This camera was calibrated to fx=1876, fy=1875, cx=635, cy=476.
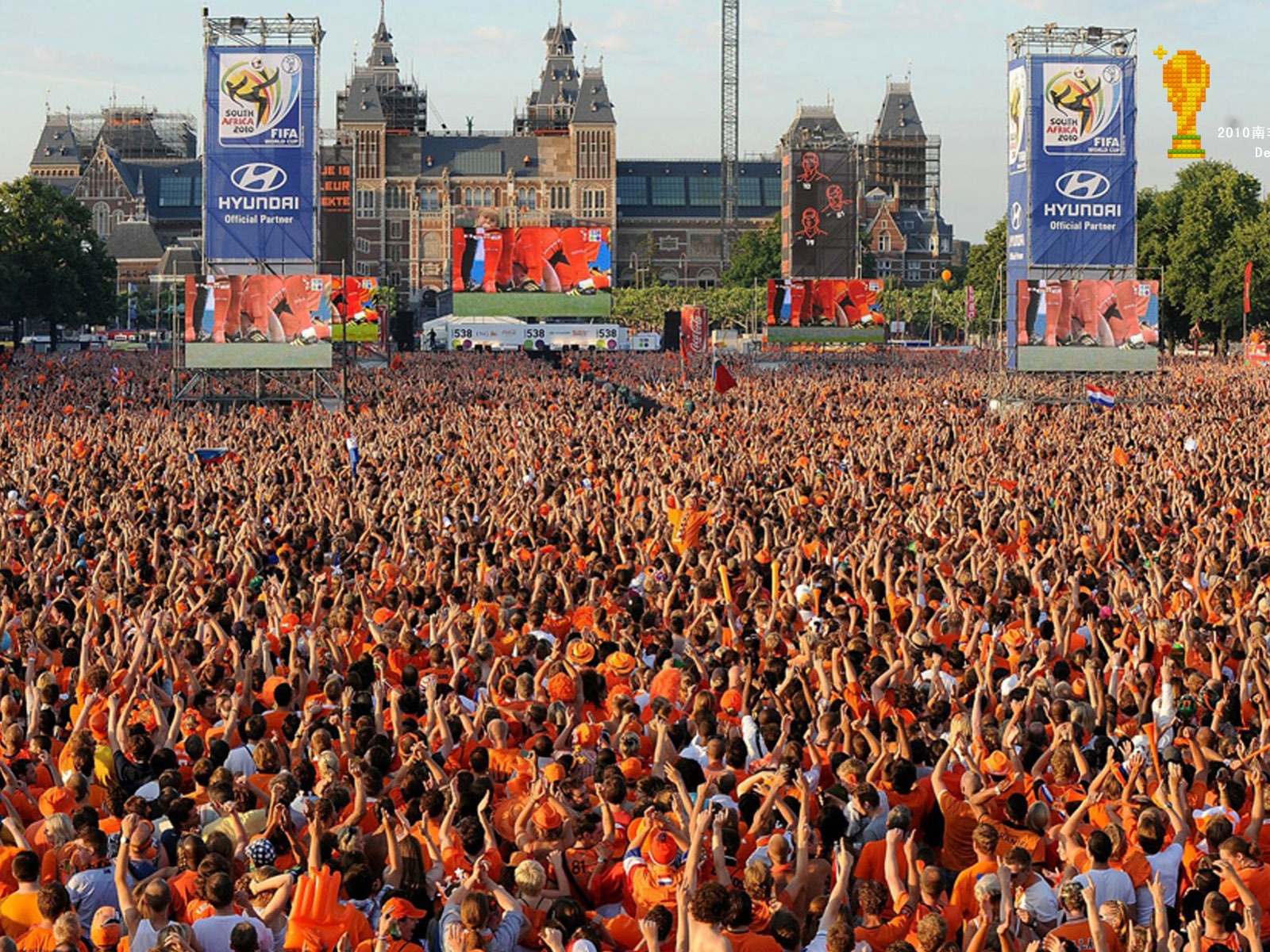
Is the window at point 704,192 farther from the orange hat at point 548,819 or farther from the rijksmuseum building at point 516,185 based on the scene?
the orange hat at point 548,819

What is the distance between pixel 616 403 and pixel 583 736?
2528 centimetres

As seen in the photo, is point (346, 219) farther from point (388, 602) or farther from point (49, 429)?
point (388, 602)

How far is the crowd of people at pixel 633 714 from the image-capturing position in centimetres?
720

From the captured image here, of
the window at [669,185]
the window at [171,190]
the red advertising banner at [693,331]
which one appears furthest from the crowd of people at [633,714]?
the window at [669,185]

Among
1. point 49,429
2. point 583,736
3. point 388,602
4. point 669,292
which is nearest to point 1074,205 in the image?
point 49,429

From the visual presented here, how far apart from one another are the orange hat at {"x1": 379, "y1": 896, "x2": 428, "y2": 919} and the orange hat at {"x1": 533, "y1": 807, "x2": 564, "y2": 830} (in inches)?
32.0

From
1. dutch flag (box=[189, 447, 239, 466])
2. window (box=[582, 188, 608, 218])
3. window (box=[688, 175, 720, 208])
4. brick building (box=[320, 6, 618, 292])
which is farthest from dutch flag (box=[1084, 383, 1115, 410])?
window (box=[688, 175, 720, 208])

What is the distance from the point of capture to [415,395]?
124ft

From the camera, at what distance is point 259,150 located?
1540 inches

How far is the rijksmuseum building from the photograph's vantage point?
6284 inches

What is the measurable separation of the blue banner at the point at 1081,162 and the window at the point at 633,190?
427 feet

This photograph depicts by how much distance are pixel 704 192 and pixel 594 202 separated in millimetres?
12666

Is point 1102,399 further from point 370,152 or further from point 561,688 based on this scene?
point 370,152

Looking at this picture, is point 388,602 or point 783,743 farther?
point 388,602
